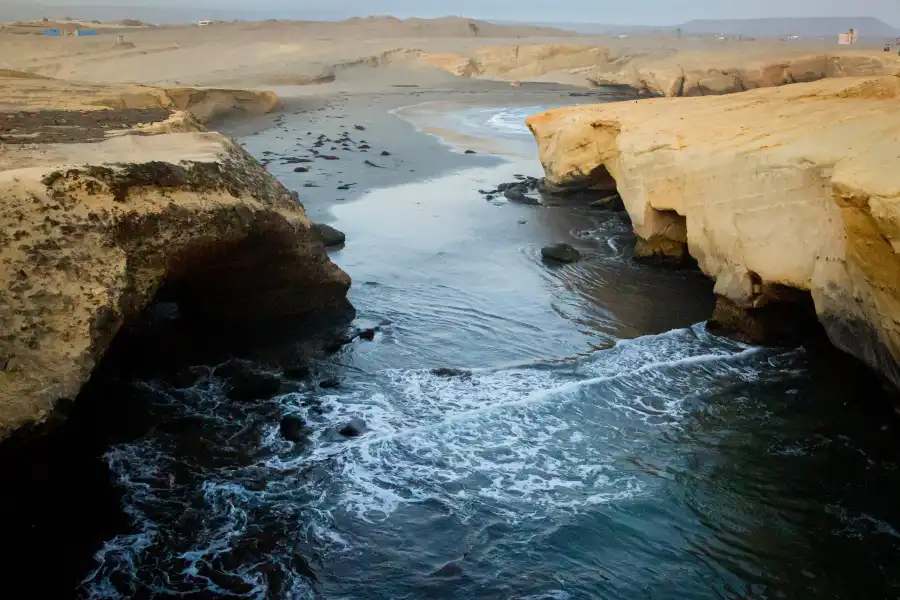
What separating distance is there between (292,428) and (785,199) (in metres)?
4.42

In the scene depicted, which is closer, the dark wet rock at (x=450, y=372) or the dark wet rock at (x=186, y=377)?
the dark wet rock at (x=186, y=377)

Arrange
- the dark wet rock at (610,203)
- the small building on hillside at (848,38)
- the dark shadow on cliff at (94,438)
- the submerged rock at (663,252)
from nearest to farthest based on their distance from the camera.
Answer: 1. the dark shadow on cliff at (94,438)
2. the submerged rock at (663,252)
3. the dark wet rock at (610,203)
4. the small building on hillside at (848,38)

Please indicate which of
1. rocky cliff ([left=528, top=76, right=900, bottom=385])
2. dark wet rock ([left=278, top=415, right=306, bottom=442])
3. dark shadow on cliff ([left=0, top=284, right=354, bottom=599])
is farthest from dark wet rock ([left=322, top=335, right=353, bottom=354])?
rocky cliff ([left=528, top=76, right=900, bottom=385])

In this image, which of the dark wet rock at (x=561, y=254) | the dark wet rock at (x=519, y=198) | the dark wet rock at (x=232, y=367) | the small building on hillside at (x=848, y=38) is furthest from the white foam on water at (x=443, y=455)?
the small building on hillside at (x=848, y=38)

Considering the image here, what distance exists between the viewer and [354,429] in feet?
17.5

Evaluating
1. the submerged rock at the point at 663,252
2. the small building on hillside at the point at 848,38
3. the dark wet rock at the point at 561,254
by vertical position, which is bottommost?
the dark wet rock at the point at 561,254

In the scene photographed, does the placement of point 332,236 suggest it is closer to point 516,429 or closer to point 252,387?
point 252,387

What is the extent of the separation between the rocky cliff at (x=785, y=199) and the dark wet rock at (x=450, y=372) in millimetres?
2621

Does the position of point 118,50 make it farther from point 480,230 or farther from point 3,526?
point 3,526

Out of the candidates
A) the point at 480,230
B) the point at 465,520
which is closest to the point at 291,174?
the point at 480,230

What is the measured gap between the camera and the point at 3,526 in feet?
12.6

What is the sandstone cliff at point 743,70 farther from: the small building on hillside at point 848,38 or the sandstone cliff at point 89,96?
the sandstone cliff at point 89,96

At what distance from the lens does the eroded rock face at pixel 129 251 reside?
4.00 metres

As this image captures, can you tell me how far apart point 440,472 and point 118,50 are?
151 ft
